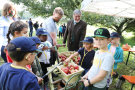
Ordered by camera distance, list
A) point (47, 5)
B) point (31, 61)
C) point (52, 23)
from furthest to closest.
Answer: point (47, 5)
point (52, 23)
point (31, 61)

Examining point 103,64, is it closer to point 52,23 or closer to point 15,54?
point 15,54

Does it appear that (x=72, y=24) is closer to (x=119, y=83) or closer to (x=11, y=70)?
(x=119, y=83)

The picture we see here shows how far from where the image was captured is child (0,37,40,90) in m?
0.92

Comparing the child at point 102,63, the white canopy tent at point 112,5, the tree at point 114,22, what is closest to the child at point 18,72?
the child at point 102,63

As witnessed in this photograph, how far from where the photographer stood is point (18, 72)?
94 centimetres

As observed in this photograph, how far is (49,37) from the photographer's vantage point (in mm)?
2826

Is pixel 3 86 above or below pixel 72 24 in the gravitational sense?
below

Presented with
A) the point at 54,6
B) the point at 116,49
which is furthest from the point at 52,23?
the point at 54,6

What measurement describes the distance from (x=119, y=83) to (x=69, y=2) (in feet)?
26.1

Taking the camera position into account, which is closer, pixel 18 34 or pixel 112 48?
pixel 18 34

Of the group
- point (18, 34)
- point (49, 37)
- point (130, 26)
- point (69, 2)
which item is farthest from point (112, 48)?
point (130, 26)

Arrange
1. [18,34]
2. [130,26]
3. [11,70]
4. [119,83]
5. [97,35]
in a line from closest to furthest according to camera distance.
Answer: [11,70], [97,35], [18,34], [119,83], [130,26]

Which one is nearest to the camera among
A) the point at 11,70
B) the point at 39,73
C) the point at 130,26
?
the point at 11,70

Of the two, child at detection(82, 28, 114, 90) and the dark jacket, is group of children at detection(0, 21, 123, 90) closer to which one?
child at detection(82, 28, 114, 90)
